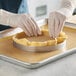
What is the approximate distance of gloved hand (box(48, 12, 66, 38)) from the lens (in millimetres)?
745

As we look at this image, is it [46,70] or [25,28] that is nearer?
[46,70]

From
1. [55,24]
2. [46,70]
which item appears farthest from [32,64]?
[55,24]

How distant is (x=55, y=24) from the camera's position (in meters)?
0.78

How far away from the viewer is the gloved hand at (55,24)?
0.74 m

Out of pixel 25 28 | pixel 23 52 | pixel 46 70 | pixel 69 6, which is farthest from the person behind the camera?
pixel 69 6

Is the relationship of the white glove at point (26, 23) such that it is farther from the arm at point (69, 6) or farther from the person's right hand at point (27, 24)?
the arm at point (69, 6)

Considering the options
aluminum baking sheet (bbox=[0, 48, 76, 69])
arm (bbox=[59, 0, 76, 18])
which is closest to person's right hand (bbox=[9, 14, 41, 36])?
aluminum baking sheet (bbox=[0, 48, 76, 69])

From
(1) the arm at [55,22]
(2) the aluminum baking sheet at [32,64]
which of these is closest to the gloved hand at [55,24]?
(1) the arm at [55,22]

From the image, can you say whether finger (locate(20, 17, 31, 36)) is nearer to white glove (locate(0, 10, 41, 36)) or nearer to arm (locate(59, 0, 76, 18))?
white glove (locate(0, 10, 41, 36))

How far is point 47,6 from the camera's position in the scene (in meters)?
2.16

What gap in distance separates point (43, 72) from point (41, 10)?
1635mm

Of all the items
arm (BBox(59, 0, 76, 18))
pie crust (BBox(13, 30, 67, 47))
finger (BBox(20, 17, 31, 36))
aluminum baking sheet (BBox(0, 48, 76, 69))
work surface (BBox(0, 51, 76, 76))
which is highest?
arm (BBox(59, 0, 76, 18))

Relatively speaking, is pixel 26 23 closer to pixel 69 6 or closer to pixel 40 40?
pixel 40 40

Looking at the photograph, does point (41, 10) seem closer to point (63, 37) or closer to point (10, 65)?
point (63, 37)
